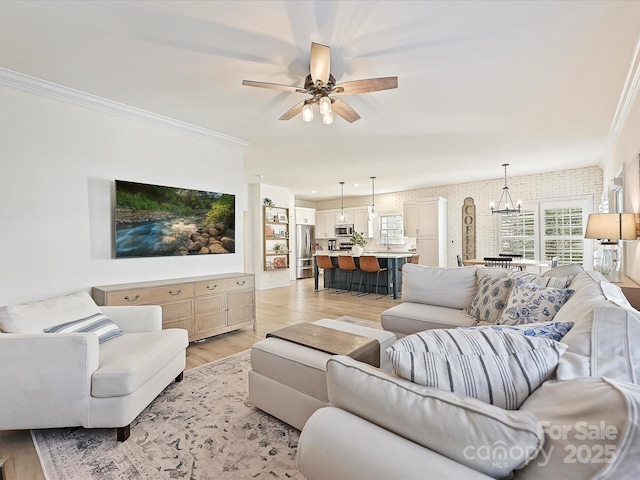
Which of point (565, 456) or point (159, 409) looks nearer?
point (565, 456)

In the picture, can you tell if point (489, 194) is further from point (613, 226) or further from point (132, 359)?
point (132, 359)

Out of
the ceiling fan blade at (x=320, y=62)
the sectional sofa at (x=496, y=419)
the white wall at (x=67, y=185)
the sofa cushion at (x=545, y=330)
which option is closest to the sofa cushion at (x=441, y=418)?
the sectional sofa at (x=496, y=419)

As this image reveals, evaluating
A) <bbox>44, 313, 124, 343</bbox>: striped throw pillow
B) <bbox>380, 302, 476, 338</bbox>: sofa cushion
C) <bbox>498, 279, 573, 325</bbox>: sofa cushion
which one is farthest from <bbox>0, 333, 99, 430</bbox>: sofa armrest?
<bbox>498, 279, 573, 325</bbox>: sofa cushion

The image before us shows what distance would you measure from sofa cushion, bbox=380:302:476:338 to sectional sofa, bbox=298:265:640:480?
5.21 ft

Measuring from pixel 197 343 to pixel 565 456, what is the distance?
368cm

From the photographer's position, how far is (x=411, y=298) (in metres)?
3.46

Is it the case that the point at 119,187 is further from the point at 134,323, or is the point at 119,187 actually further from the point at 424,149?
the point at 424,149

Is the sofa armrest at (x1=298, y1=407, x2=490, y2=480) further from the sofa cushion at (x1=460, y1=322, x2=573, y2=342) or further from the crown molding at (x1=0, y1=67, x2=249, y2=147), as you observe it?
the crown molding at (x1=0, y1=67, x2=249, y2=147)

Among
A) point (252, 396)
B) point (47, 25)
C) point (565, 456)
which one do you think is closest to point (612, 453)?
point (565, 456)

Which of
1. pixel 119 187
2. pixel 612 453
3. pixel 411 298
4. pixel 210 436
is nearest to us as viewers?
pixel 612 453

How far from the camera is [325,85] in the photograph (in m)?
2.40

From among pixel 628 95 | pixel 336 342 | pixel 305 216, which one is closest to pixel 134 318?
pixel 336 342

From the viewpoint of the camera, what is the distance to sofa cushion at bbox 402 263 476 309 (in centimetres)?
312

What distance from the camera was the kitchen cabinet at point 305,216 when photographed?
9.59 metres
